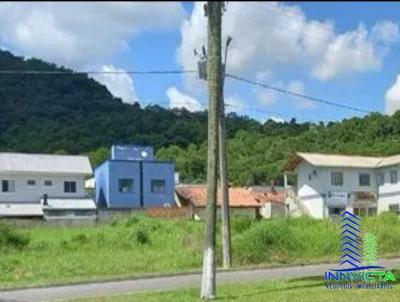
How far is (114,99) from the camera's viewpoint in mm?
54062

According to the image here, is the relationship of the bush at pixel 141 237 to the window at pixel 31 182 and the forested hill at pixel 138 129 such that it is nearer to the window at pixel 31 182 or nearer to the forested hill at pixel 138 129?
the forested hill at pixel 138 129

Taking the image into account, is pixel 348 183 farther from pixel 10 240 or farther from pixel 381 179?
pixel 10 240

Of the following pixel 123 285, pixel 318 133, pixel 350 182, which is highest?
pixel 318 133

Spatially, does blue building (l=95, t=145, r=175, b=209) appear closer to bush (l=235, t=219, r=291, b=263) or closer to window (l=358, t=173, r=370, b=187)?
window (l=358, t=173, r=370, b=187)

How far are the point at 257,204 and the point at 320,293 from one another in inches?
2321

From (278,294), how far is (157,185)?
57373 mm

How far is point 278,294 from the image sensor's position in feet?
50.5

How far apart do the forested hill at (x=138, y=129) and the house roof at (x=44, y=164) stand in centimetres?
398

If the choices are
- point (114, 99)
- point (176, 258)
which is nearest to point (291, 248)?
point (176, 258)

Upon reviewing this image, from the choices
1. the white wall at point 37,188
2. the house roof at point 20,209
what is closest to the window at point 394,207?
the white wall at point 37,188

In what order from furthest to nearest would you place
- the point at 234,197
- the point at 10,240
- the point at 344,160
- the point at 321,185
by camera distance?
the point at 234,197
the point at 321,185
the point at 344,160
the point at 10,240

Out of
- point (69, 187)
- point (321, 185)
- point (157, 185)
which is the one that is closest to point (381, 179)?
point (321, 185)

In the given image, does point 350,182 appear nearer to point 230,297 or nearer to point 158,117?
point 158,117

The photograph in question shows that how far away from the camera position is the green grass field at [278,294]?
1416cm
